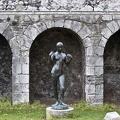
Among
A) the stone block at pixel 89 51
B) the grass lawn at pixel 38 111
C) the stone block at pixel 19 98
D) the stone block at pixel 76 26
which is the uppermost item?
the stone block at pixel 76 26

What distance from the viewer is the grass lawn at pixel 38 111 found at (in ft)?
35.2

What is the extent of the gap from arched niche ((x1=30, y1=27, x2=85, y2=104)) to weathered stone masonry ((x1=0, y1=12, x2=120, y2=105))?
124cm

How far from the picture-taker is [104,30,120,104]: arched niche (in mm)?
14195

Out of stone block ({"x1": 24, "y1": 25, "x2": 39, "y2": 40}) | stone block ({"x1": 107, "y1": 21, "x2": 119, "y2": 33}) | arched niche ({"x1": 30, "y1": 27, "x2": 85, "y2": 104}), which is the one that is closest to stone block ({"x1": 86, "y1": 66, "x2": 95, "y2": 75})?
arched niche ({"x1": 30, "y1": 27, "x2": 85, "y2": 104})

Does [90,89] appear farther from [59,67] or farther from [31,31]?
[31,31]

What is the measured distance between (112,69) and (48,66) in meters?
2.29

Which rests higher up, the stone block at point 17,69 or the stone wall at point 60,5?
the stone wall at point 60,5

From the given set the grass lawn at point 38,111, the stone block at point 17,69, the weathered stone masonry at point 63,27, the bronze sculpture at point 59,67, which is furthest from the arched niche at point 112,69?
the bronze sculpture at point 59,67

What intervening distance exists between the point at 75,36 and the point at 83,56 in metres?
0.77

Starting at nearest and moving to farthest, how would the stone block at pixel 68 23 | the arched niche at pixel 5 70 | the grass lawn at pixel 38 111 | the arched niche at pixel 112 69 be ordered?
the grass lawn at pixel 38 111 → the stone block at pixel 68 23 → the arched niche at pixel 5 70 → the arched niche at pixel 112 69

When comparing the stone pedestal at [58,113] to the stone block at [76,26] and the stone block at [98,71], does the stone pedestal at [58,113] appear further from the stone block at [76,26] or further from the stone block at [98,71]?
the stone block at [76,26]

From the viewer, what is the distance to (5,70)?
45.8 ft

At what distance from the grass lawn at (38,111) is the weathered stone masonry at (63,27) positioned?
0.26 meters

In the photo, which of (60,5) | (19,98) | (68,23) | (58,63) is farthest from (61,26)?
(19,98)
